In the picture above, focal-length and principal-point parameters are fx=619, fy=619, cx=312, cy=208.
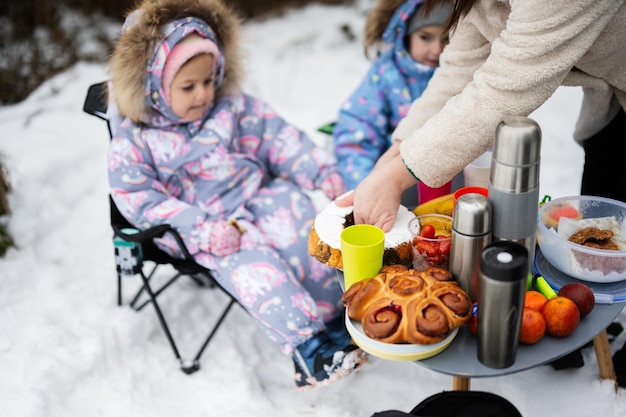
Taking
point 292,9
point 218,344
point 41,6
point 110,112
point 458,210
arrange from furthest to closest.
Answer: point 292,9 → point 41,6 → point 218,344 → point 110,112 → point 458,210

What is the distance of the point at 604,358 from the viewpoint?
7.68ft

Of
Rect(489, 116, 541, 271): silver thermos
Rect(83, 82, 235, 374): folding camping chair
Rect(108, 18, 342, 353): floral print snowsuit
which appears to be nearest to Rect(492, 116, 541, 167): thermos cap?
Rect(489, 116, 541, 271): silver thermos

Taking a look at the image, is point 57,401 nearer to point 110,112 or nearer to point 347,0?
point 110,112

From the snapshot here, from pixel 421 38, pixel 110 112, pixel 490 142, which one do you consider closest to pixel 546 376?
pixel 490 142

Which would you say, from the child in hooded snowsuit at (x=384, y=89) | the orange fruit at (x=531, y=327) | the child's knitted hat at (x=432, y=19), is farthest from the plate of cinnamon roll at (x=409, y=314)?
the child's knitted hat at (x=432, y=19)

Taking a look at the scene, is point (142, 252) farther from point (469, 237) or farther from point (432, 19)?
point (432, 19)

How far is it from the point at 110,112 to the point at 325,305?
1247 millimetres

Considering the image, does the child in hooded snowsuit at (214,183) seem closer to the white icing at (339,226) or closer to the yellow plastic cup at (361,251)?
the white icing at (339,226)

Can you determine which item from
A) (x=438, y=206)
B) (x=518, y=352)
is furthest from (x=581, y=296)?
(x=438, y=206)

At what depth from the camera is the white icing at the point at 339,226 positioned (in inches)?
71.4

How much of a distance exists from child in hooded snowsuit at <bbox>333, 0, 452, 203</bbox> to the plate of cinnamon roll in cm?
166

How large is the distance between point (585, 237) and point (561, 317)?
348 mm

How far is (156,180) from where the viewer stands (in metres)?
2.67

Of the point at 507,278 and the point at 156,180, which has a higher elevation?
the point at 507,278
